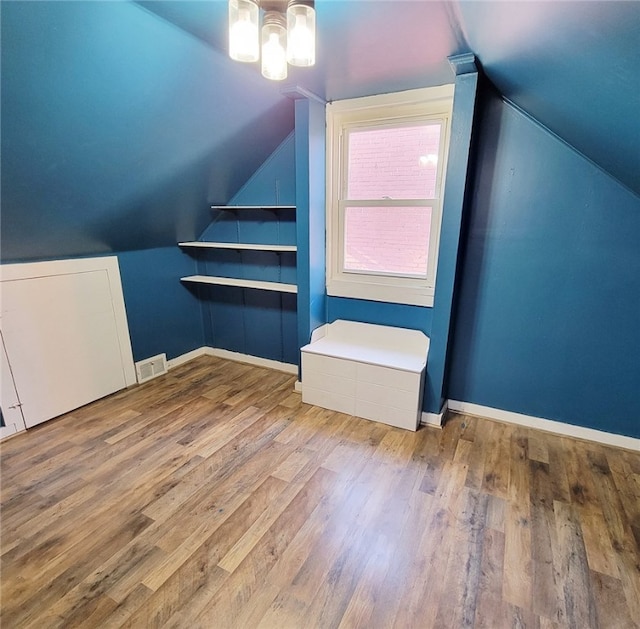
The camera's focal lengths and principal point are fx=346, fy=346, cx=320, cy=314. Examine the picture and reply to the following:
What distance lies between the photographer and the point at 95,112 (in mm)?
1740

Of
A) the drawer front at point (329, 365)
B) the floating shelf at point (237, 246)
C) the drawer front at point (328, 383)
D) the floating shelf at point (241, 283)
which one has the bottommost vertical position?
the drawer front at point (328, 383)

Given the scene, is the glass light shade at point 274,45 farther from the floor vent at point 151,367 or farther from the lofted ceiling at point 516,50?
the floor vent at point 151,367

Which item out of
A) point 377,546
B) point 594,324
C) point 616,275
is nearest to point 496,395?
point 594,324

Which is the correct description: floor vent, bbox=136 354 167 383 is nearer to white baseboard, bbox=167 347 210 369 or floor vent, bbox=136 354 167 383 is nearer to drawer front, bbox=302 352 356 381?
white baseboard, bbox=167 347 210 369

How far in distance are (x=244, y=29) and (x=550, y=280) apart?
7.38 ft

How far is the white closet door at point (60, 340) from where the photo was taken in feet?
7.79

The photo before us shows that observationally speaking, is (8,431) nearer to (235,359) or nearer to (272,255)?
(235,359)

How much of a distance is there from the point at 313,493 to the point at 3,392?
85.9 inches

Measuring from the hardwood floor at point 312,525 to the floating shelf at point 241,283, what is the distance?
112 centimetres

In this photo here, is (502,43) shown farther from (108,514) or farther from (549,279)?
(108,514)

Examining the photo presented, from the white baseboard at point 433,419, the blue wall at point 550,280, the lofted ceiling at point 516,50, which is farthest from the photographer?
the white baseboard at point 433,419

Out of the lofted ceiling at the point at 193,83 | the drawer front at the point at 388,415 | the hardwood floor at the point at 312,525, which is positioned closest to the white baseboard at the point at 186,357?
the hardwood floor at the point at 312,525

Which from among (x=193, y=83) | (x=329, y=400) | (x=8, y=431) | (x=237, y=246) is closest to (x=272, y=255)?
(x=237, y=246)

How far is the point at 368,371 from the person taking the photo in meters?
2.53
